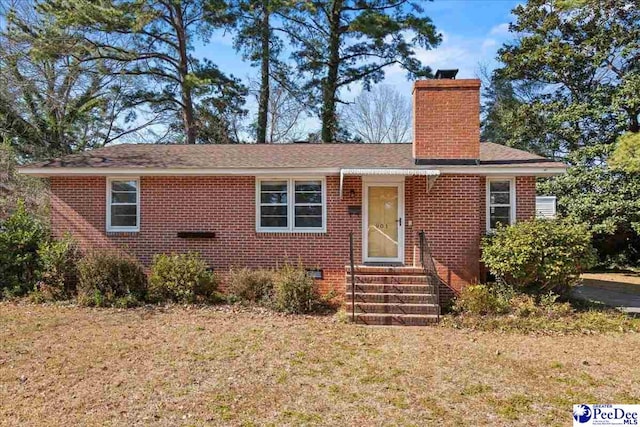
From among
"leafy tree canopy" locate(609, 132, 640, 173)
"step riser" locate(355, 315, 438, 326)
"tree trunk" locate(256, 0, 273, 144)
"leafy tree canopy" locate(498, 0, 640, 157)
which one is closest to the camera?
"leafy tree canopy" locate(609, 132, 640, 173)

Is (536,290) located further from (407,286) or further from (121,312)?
(121,312)

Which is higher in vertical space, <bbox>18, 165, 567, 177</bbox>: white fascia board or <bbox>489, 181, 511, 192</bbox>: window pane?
<bbox>18, 165, 567, 177</bbox>: white fascia board

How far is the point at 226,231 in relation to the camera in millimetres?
10469

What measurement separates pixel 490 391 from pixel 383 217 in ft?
18.9

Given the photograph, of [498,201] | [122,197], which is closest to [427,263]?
[498,201]

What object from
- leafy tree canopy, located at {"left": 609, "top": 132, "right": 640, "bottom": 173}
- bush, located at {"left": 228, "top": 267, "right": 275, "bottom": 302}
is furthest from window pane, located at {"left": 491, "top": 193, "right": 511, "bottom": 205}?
bush, located at {"left": 228, "top": 267, "right": 275, "bottom": 302}

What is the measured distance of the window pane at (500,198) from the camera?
10073 millimetres

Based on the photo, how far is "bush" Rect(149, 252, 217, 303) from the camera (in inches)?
368

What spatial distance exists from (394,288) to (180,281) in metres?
4.70

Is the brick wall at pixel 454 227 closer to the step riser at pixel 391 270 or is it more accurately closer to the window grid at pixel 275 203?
the step riser at pixel 391 270

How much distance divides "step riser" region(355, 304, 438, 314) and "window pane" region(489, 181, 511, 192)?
3528 mm

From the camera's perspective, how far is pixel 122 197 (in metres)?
10.7

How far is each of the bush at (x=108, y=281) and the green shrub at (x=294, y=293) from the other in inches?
127

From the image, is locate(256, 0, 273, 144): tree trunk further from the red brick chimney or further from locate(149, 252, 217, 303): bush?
locate(149, 252, 217, 303): bush
